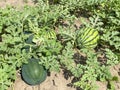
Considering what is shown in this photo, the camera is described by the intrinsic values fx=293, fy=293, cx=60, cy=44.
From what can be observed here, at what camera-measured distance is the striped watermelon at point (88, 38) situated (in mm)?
4848

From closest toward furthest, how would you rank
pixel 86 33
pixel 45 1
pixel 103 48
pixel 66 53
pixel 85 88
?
pixel 85 88, pixel 66 53, pixel 86 33, pixel 103 48, pixel 45 1

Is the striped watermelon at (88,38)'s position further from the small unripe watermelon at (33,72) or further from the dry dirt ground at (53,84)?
the small unripe watermelon at (33,72)

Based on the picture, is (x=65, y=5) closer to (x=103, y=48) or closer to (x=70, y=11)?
(x=70, y=11)

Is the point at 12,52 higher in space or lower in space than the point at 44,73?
higher

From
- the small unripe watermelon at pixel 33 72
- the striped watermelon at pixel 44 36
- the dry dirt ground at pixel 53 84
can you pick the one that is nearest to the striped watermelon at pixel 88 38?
the striped watermelon at pixel 44 36

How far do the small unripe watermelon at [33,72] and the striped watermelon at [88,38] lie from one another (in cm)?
81

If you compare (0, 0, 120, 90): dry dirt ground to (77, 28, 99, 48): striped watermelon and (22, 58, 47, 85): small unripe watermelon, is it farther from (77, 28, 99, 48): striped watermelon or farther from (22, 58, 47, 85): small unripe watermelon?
(77, 28, 99, 48): striped watermelon

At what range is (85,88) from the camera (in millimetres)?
4281

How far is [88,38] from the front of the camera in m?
4.84

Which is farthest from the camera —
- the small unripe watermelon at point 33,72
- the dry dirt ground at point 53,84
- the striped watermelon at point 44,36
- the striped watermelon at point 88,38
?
the striped watermelon at point 88,38

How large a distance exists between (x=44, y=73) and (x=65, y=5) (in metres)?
1.62

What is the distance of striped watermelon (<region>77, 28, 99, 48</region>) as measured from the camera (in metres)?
4.85

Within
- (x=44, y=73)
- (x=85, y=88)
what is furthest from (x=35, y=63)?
(x=85, y=88)

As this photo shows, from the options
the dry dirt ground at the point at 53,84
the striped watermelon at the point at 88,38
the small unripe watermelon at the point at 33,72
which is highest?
the striped watermelon at the point at 88,38
